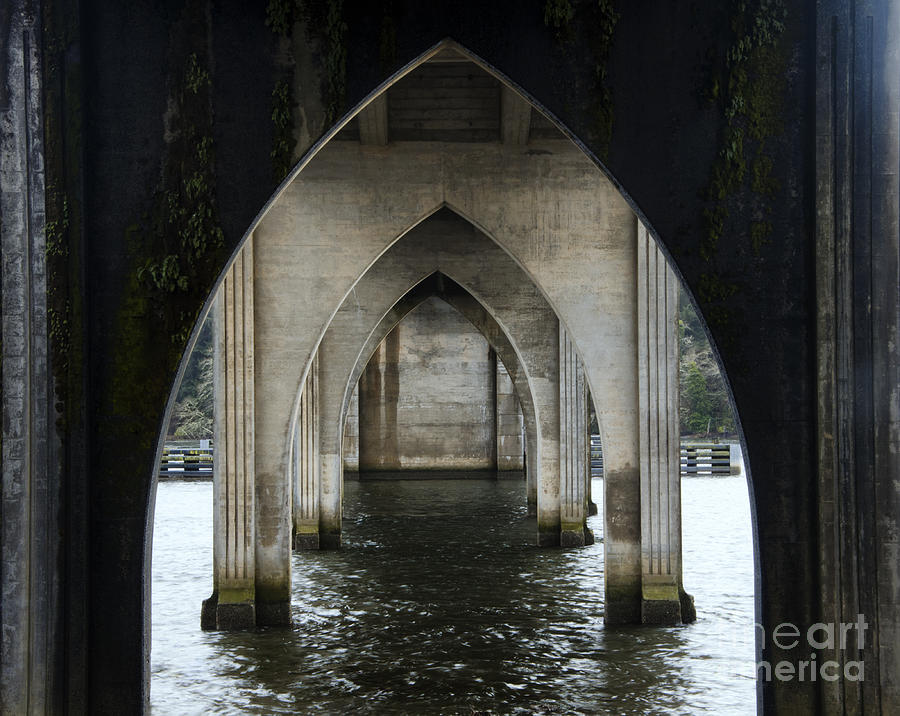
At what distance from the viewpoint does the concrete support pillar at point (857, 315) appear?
6430 mm

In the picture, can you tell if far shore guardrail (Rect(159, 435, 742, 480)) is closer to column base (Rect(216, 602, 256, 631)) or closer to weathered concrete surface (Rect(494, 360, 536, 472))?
weathered concrete surface (Rect(494, 360, 536, 472))

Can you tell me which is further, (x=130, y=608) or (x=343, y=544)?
(x=343, y=544)

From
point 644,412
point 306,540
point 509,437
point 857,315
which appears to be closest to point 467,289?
point 306,540

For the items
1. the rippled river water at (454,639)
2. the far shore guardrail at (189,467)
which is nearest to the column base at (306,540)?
the rippled river water at (454,639)

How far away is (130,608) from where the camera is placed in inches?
256

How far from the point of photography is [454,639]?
1248 cm

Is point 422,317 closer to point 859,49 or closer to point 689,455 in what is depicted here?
point 689,455

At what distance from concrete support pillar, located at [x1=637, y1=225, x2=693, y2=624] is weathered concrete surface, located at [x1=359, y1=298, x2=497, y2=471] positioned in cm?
2425

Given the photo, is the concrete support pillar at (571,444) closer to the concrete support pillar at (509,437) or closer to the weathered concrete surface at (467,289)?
the weathered concrete surface at (467,289)

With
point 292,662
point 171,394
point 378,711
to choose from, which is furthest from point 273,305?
point 171,394

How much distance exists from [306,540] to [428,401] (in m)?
17.8

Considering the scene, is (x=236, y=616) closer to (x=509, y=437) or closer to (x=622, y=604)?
(x=622, y=604)

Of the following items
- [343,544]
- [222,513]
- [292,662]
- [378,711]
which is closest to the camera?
[378,711]

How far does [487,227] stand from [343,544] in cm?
904
